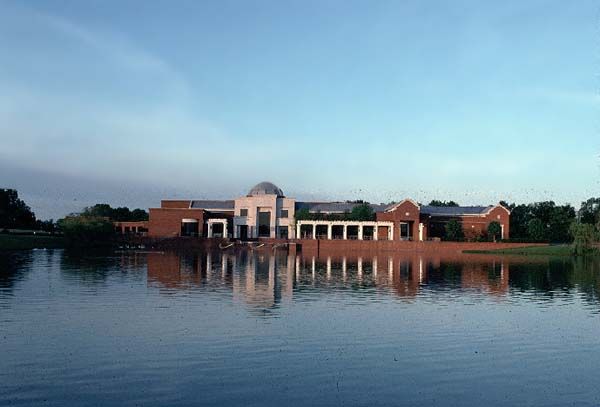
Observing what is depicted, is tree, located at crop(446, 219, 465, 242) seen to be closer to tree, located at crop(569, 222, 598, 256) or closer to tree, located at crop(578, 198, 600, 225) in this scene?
tree, located at crop(578, 198, 600, 225)

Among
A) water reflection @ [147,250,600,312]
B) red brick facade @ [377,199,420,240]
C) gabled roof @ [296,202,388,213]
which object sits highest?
gabled roof @ [296,202,388,213]

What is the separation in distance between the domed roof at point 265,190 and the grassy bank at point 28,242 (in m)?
29.5

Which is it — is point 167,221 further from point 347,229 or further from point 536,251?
point 536,251

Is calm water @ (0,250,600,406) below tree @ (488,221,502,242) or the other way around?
below

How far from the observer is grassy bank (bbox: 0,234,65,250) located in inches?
2931

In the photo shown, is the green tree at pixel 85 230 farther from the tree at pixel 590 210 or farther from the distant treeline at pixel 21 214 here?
the tree at pixel 590 210

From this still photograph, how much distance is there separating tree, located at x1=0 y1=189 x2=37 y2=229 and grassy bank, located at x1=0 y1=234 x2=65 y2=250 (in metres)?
13.3

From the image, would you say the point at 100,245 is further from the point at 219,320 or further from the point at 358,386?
the point at 358,386

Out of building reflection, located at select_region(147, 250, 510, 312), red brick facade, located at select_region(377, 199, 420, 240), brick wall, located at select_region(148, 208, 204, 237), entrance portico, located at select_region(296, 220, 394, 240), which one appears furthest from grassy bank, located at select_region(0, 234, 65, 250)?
red brick facade, located at select_region(377, 199, 420, 240)

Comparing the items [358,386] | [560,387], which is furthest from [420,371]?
[560,387]

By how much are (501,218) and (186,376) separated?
292ft

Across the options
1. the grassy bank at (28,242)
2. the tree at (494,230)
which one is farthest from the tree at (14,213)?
the tree at (494,230)

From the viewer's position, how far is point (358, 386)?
42.8 ft

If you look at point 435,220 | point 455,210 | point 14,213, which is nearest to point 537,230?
point 455,210
